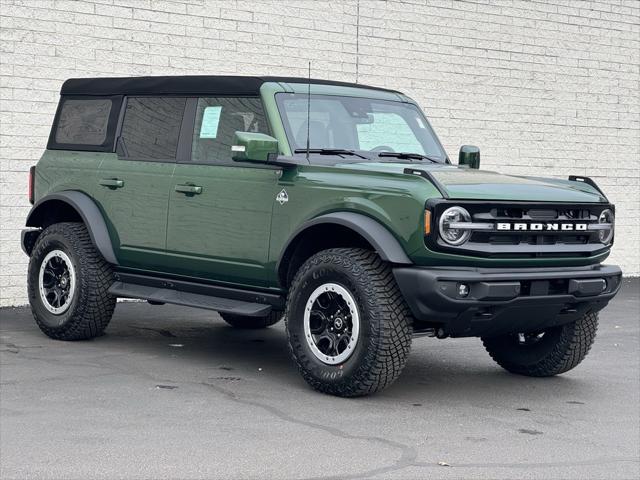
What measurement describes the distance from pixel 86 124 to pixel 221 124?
1699 millimetres

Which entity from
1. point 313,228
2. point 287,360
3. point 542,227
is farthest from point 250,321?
point 542,227

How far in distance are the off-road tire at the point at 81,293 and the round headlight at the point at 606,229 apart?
12.2ft

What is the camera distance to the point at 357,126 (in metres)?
8.62

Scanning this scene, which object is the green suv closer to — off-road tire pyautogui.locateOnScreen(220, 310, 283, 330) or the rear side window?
the rear side window

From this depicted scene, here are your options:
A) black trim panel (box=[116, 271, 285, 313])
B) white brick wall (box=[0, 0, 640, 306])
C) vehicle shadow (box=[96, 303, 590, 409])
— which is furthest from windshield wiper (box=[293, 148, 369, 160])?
white brick wall (box=[0, 0, 640, 306])

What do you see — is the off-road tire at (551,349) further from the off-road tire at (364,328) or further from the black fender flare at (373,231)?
the black fender flare at (373,231)

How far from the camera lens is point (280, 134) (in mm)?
8188

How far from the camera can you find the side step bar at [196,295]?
823 centimetres

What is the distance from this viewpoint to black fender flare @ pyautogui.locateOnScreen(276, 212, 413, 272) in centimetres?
725

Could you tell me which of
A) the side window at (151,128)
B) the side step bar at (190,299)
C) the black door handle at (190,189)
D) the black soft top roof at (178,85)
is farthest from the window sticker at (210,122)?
the side step bar at (190,299)

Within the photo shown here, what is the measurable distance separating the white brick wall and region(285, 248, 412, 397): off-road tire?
16.5 feet

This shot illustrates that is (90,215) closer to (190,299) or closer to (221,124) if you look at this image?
(190,299)

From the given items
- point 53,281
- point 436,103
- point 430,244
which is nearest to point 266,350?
point 53,281

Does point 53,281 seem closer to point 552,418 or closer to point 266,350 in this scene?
point 266,350
